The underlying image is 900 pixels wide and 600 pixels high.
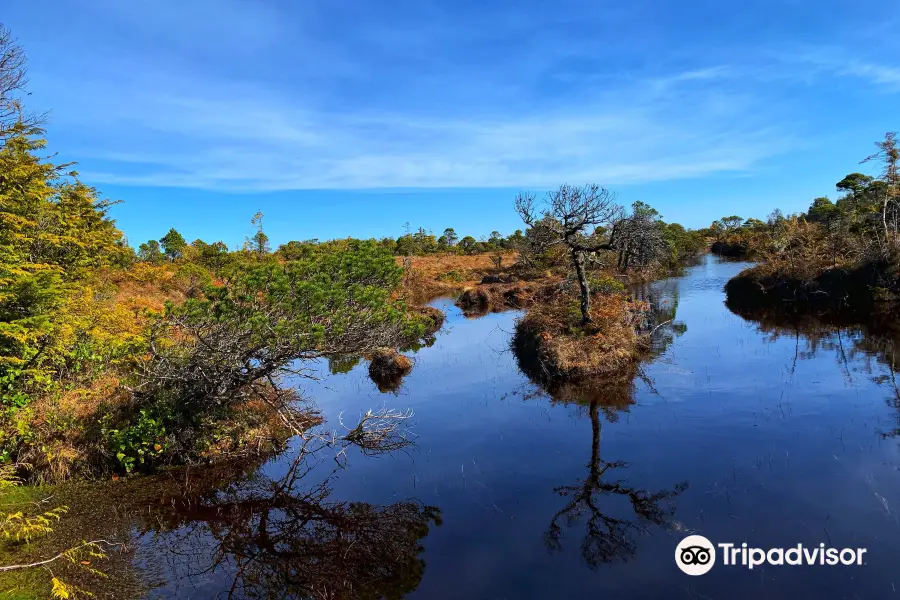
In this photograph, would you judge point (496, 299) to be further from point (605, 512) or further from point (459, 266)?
point (605, 512)

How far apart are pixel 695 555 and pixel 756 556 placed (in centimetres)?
108

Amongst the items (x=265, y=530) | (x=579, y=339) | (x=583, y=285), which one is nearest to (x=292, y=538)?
(x=265, y=530)

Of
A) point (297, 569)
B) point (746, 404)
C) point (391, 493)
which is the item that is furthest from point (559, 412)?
point (297, 569)

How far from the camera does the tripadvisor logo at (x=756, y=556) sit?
9.17m

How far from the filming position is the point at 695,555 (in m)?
9.65

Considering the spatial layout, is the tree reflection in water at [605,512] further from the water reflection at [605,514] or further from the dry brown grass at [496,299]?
the dry brown grass at [496,299]

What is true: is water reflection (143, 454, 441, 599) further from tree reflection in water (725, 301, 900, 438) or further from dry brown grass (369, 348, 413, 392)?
tree reflection in water (725, 301, 900, 438)

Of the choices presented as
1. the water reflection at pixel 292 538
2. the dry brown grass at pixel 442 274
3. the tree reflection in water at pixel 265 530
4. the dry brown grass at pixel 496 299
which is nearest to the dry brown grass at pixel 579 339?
the tree reflection in water at pixel 265 530

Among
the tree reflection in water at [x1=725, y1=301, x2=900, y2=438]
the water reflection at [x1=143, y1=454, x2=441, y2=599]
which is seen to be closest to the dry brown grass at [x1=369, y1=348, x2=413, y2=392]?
the water reflection at [x1=143, y1=454, x2=441, y2=599]

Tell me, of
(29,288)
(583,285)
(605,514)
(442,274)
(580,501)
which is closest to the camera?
(605,514)

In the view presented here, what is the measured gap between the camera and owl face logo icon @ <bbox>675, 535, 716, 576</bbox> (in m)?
9.34

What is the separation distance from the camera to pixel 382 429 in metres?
17.1

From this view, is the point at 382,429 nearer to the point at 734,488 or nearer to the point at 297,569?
the point at 297,569

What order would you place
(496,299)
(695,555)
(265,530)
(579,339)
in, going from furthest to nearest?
1. (496,299)
2. (579,339)
3. (265,530)
4. (695,555)
